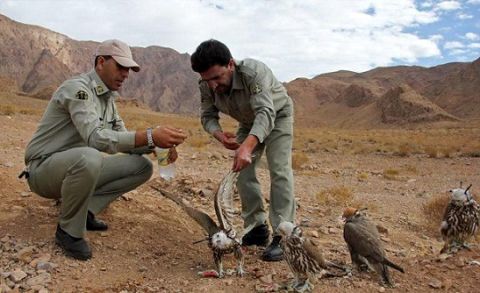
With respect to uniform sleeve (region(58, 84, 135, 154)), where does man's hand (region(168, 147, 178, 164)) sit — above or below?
below

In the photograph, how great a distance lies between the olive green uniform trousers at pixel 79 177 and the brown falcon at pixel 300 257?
5.30ft

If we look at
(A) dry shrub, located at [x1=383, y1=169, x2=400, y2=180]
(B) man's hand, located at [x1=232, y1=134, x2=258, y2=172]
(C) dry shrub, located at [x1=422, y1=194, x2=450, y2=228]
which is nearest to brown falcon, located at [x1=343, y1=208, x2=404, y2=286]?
(B) man's hand, located at [x1=232, y1=134, x2=258, y2=172]

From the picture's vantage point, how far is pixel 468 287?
14.5 feet

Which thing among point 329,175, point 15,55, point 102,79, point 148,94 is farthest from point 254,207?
point 148,94

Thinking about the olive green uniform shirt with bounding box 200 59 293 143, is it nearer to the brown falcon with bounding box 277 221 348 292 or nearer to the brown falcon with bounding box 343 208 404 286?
the brown falcon with bounding box 277 221 348 292

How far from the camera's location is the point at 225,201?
14.2 feet

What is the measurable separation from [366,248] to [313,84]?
111428 millimetres

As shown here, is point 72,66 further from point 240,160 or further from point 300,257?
point 300,257

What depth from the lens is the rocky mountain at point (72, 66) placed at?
5103 inches

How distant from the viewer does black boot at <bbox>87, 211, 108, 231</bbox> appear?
16.6ft

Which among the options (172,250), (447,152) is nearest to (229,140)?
(172,250)

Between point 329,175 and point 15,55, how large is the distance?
13323cm

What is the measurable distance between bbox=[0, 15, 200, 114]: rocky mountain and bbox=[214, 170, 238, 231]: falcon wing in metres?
109

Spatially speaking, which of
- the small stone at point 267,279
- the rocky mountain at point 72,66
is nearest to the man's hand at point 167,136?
the small stone at point 267,279
